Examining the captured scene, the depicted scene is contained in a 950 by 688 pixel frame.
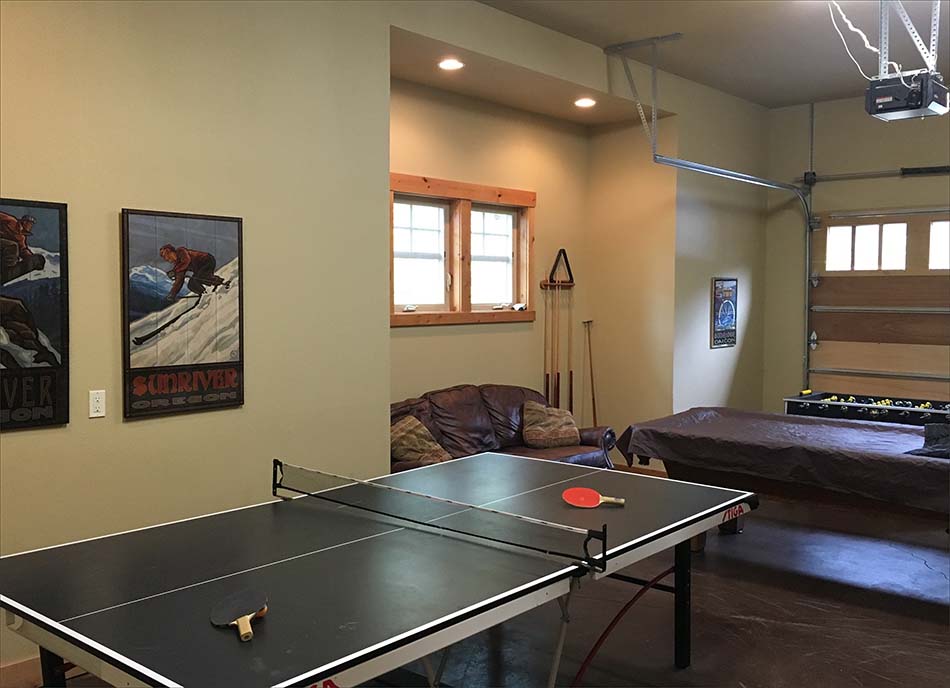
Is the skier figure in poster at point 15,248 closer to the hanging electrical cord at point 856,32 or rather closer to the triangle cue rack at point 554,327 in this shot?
the hanging electrical cord at point 856,32

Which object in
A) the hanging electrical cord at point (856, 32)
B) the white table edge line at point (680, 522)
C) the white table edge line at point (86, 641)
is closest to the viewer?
the white table edge line at point (86, 641)

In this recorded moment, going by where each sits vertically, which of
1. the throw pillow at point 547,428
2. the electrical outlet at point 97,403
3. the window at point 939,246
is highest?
the window at point 939,246

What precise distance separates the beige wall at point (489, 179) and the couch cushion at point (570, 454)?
796mm

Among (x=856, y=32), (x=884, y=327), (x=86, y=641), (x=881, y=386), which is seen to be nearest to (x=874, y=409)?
(x=881, y=386)

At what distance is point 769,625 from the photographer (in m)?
4.02

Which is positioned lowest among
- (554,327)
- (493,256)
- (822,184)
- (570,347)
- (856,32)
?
(570,347)

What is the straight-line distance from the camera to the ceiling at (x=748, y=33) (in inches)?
204

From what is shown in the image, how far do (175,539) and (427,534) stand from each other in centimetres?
79

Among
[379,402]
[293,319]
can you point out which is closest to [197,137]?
[293,319]

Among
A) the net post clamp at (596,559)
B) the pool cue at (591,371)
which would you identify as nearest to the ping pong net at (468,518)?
the net post clamp at (596,559)

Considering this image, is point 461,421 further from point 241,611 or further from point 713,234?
point 241,611

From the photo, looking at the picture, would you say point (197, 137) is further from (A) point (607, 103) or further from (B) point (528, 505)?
(A) point (607, 103)

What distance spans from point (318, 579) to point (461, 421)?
11.6ft

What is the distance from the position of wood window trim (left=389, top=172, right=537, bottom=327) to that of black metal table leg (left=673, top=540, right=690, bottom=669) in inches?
112
